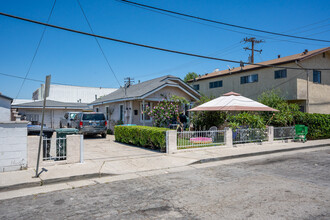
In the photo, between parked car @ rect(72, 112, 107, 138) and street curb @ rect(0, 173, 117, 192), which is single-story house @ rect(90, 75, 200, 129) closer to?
parked car @ rect(72, 112, 107, 138)

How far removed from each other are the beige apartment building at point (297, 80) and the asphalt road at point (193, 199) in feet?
53.6

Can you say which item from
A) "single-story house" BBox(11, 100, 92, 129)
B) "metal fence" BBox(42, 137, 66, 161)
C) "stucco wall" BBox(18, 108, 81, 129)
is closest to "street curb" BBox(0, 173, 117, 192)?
"metal fence" BBox(42, 137, 66, 161)

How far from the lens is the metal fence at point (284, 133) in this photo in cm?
1505

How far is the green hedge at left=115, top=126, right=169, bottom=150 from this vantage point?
1080 centimetres

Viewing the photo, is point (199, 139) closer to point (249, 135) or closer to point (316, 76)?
point (249, 135)

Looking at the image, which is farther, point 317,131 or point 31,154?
point 317,131

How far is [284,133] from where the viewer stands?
15367 millimetres

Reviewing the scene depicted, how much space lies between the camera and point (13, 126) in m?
7.29

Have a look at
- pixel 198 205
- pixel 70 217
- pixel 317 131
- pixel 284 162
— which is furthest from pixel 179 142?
pixel 317 131

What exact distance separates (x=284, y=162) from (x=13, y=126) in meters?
9.39

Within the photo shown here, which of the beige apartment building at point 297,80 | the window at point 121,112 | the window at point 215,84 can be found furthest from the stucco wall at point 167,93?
the window at point 215,84

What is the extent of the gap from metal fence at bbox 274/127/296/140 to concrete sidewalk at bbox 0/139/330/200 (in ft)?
9.52

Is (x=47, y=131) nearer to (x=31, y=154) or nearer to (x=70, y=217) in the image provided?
(x=31, y=154)

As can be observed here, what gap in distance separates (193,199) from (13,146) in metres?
5.57
